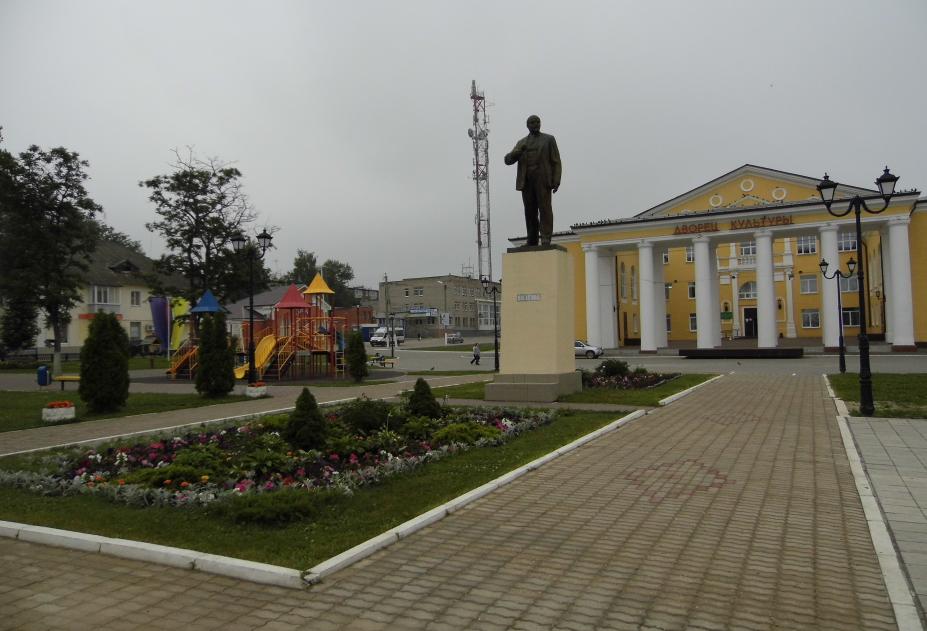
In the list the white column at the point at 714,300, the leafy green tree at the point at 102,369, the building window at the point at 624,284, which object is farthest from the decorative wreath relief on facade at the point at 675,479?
the building window at the point at 624,284

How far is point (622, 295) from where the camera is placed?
5725 centimetres

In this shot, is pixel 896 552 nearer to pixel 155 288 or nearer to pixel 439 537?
pixel 439 537

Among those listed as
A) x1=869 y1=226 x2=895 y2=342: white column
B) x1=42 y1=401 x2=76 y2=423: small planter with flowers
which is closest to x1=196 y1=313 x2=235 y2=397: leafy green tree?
x1=42 y1=401 x2=76 y2=423: small planter with flowers

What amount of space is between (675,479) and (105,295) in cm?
5801

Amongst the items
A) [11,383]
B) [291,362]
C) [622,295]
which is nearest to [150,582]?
[291,362]

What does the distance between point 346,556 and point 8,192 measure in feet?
110

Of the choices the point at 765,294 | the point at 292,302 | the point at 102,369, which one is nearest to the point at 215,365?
the point at 102,369

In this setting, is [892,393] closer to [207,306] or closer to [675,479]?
[675,479]

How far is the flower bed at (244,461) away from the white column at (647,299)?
35888mm

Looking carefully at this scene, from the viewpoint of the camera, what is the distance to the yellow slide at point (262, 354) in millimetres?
26962

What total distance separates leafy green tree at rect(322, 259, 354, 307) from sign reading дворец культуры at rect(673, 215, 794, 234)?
218 ft

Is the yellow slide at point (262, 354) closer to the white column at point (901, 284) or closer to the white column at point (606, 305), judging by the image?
the white column at point (606, 305)

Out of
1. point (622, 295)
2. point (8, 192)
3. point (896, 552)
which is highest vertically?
point (8, 192)

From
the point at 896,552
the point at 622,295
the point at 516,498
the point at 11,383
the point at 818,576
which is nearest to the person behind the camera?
the point at 818,576
